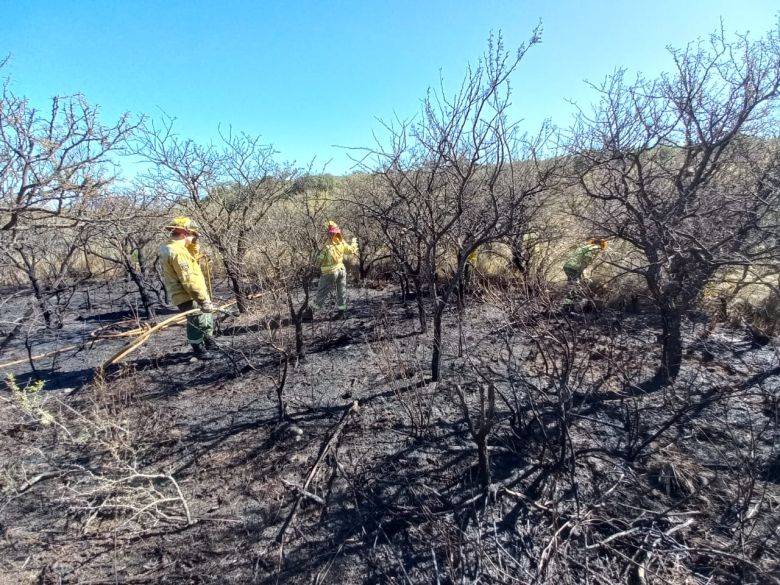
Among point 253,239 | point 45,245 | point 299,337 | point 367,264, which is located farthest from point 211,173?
point 367,264

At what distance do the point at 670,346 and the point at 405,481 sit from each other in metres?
2.97

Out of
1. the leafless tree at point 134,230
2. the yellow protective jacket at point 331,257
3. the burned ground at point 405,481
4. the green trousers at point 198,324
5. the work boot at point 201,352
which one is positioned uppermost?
the leafless tree at point 134,230

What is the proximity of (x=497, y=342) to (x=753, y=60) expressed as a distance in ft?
12.7

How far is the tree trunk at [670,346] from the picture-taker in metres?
3.62

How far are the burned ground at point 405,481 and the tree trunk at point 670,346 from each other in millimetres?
197

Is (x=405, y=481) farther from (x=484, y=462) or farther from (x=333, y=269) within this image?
(x=333, y=269)

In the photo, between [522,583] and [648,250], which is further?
[648,250]

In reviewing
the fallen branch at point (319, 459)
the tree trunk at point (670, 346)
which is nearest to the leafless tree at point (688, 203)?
the tree trunk at point (670, 346)

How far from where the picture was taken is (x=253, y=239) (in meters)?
6.16

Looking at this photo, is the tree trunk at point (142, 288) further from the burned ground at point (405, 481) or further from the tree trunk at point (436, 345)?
the tree trunk at point (436, 345)

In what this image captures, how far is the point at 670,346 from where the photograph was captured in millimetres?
3799

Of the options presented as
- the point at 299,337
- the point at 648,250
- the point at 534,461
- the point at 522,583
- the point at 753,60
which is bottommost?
the point at 534,461

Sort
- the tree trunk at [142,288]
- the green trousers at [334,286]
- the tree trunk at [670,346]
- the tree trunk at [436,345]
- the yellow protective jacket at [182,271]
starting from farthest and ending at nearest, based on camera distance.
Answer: the tree trunk at [142,288] < the green trousers at [334,286] < the yellow protective jacket at [182,271] < the tree trunk at [436,345] < the tree trunk at [670,346]

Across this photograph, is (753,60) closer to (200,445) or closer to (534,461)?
(534,461)
